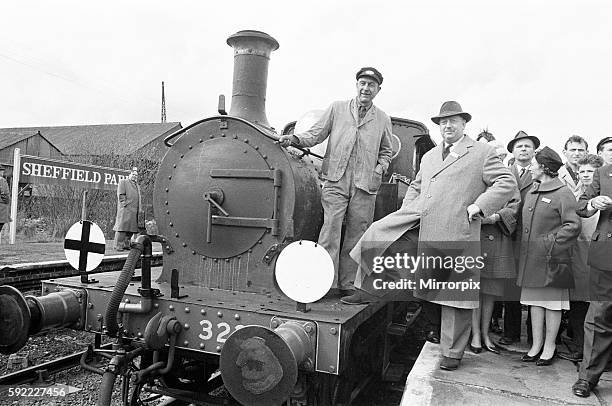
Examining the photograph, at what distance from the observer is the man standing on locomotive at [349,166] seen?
4.02 m

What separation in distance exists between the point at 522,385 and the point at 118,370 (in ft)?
8.11

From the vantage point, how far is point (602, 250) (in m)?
3.00

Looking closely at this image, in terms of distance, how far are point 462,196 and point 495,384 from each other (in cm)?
116

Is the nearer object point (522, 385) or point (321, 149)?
point (522, 385)

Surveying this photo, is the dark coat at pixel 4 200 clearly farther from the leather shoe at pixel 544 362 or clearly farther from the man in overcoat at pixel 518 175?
the leather shoe at pixel 544 362

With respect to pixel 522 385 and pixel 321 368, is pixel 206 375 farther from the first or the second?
pixel 522 385

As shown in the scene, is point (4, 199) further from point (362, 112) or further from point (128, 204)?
point (362, 112)

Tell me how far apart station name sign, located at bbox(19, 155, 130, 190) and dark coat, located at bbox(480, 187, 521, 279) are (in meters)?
9.22

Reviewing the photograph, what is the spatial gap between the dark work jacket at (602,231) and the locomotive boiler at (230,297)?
147cm

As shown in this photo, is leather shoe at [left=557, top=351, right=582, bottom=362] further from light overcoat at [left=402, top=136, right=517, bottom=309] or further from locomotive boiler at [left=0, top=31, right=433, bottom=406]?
locomotive boiler at [left=0, top=31, right=433, bottom=406]

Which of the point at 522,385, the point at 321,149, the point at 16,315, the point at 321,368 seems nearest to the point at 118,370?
the point at 16,315

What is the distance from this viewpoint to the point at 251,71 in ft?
15.3

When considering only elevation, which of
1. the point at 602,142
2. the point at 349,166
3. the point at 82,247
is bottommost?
the point at 82,247

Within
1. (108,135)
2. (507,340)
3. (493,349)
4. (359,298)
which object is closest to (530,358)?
(493,349)
